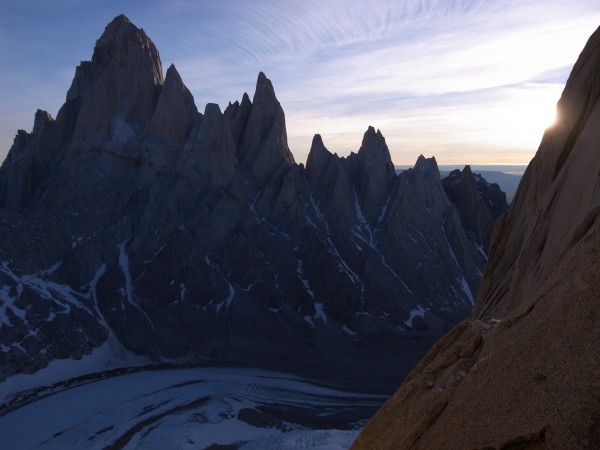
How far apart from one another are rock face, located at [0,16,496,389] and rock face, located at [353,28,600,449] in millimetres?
49102

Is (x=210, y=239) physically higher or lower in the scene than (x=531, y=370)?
higher

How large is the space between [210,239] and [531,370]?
220 feet

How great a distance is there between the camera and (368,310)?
227 ft

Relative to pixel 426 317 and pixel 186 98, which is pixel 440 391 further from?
pixel 186 98

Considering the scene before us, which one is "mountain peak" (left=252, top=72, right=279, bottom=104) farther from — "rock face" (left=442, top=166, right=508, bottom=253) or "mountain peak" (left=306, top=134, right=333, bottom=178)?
"rock face" (left=442, top=166, right=508, bottom=253)

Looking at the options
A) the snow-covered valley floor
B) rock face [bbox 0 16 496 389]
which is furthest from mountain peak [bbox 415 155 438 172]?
the snow-covered valley floor

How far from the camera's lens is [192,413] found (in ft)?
141

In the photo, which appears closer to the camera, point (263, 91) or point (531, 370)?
point (531, 370)

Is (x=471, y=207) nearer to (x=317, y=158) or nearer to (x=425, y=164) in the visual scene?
(x=425, y=164)

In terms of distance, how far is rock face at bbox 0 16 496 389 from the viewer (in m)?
61.5

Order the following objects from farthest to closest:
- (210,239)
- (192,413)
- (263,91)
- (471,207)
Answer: (471,207) → (263,91) → (210,239) → (192,413)

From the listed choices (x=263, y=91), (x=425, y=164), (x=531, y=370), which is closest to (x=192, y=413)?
(x=531, y=370)

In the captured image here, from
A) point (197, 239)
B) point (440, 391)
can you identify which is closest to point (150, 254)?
point (197, 239)

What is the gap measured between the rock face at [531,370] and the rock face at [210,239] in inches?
1933
